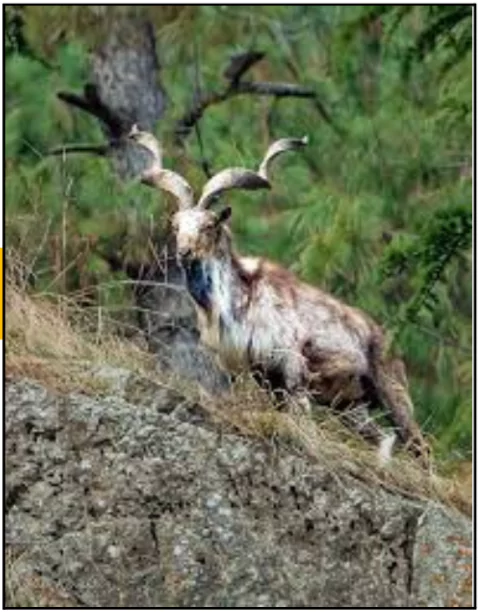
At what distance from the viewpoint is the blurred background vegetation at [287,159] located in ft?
62.8

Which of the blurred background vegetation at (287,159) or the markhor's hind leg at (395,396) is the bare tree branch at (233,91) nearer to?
the blurred background vegetation at (287,159)

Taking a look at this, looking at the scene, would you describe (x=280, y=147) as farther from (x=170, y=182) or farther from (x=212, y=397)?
(x=212, y=397)

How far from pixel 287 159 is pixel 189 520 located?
11.9 meters

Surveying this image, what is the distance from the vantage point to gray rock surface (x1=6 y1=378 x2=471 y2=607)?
12.6 metres

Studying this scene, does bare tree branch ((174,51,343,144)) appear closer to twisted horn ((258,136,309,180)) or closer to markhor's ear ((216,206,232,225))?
twisted horn ((258,136,309,180))

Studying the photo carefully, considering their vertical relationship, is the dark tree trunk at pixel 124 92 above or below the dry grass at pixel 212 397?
below

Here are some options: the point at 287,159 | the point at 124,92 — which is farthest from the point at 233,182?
the point at 287,159

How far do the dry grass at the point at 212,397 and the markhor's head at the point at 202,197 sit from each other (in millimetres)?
Result: 1026

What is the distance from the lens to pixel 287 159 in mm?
24406

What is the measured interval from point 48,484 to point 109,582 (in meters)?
0.57

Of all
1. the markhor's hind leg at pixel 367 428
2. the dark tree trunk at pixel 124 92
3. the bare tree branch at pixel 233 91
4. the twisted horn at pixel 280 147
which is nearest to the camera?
the markhor's hind leg at pixel 367 428

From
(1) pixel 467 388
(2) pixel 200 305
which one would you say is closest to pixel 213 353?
(2) pixel 200 305

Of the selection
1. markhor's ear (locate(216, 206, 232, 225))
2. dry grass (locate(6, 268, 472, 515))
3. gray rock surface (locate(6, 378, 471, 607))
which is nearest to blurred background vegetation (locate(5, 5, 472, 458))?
markhor's ear (locate(216, 206, 232, 225))

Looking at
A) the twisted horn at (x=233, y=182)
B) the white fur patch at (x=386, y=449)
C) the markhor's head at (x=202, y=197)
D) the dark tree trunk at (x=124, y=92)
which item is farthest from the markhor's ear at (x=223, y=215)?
the dark tree trunk at (x=124, y=92)
